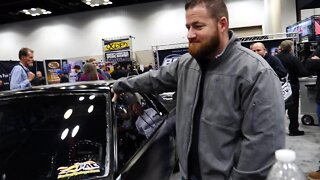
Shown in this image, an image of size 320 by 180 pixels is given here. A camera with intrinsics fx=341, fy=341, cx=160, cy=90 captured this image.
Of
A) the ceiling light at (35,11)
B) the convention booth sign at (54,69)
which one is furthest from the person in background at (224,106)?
the ceiling light at (35,11)

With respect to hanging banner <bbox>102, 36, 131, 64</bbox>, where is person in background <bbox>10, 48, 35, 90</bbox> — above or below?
below

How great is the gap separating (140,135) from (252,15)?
50.4ft

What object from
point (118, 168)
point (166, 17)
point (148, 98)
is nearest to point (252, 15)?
point (166, 17)

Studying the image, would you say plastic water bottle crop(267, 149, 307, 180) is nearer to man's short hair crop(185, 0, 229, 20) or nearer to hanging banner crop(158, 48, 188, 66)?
man's short hair crop(185, 0, 229, 20)

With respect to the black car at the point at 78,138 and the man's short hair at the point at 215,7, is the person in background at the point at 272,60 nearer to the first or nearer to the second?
the black car at the point at 78,138

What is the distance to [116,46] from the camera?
598 inches

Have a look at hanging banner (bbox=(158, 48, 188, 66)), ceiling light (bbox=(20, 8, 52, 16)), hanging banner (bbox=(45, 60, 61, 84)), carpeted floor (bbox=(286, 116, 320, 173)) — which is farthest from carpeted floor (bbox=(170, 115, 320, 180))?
ceiling light (bbox=(20, 8, 52, 16))

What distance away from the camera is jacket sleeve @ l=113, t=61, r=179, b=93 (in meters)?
1.82

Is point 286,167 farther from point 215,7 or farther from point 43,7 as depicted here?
point 43,7

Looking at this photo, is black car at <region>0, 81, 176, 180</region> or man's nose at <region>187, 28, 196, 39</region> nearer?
man's nose at <region>187, 28, 196, 39</region>

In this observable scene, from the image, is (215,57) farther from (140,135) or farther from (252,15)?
(252,15)

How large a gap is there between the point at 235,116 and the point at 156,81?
0.60m

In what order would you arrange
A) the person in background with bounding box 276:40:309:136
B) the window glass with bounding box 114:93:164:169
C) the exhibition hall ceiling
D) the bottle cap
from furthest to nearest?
1. the exhibition hall ceiling
2. the person in background with bounding box 276:40:309:136
3. the window glass with bounding box 114:93:164:169
4. the bottle cap

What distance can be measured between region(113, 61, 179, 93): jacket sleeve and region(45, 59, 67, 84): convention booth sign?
448 inches
